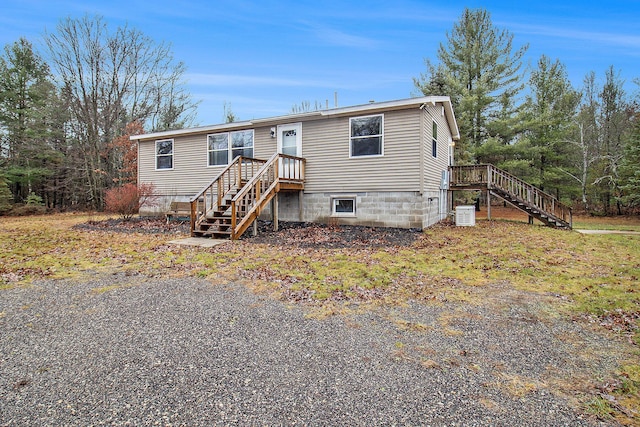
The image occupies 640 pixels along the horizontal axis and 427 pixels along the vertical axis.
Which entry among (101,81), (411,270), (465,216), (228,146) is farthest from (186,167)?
(101,81)

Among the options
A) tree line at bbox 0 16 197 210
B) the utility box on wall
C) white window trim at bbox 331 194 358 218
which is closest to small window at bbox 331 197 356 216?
white window trim at bbox 331 194 358 218

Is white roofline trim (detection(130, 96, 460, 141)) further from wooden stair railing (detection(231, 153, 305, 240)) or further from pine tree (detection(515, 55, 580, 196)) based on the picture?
pine tree (detection(515, 55, 580, 196))

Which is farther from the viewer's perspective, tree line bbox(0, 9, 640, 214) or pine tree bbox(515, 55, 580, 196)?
pine tree bbox(515, 55, 580, 196)

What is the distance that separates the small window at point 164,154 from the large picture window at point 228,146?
2387mm

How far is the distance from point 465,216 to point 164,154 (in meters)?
13.6

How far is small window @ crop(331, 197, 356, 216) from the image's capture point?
12.1m

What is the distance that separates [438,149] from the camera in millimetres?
13609

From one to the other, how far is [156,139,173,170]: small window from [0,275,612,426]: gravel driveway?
38.5 feet

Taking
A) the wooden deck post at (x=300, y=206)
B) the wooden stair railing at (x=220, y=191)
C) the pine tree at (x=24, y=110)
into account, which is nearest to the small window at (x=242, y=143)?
the wooden stair railing at (x=220, y=191)

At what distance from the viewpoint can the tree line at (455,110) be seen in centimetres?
2067

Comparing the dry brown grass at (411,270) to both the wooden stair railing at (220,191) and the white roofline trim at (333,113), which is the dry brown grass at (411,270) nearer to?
the wooden stair railing at (220,191)

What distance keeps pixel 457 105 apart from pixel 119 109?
2230 centimetres

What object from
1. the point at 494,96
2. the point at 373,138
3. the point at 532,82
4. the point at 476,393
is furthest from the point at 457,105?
the point at 476,393

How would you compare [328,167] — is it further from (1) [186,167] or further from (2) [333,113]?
(1) [186,167]
